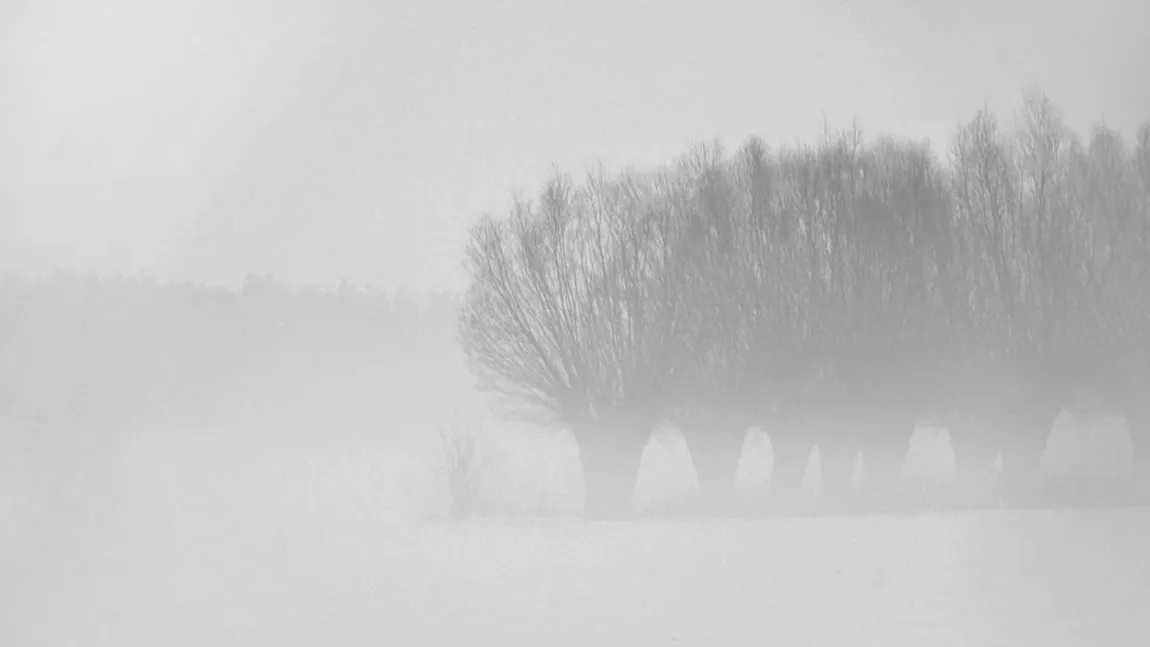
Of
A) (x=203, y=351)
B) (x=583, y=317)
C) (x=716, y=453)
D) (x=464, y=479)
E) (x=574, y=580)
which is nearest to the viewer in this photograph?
(x=574, y=580)

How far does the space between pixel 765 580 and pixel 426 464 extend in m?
38.6

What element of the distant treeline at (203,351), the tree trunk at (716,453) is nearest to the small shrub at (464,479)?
the tree trunk at (716,453)

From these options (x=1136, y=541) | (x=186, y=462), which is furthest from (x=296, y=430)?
(x=1136, y=541)

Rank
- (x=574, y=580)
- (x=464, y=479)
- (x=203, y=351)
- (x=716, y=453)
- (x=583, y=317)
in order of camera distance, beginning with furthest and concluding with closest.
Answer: (x=203, y=351) < (x=583, y=317) < (x=464, y=479) < (x=716, y=453) < (x=574, y=580)

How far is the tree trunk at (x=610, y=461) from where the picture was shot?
104ft

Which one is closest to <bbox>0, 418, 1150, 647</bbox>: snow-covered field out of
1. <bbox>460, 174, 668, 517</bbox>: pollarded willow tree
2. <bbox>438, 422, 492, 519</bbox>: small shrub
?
<bbox>438, 422, 492, 519</bbox>: small shrub

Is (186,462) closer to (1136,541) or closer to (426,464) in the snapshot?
(426,464)

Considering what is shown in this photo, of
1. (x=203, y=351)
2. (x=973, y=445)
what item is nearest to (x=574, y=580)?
(x=973, y=445)

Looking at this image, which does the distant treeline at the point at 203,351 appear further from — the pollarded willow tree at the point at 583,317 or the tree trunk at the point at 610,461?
the tree trunk at the point at 610,461

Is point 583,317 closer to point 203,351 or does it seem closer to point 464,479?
point 464,479

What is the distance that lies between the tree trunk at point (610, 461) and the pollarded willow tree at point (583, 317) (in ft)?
0.09

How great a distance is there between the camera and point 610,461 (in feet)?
105

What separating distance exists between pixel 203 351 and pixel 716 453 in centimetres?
5404

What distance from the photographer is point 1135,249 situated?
3167cm
